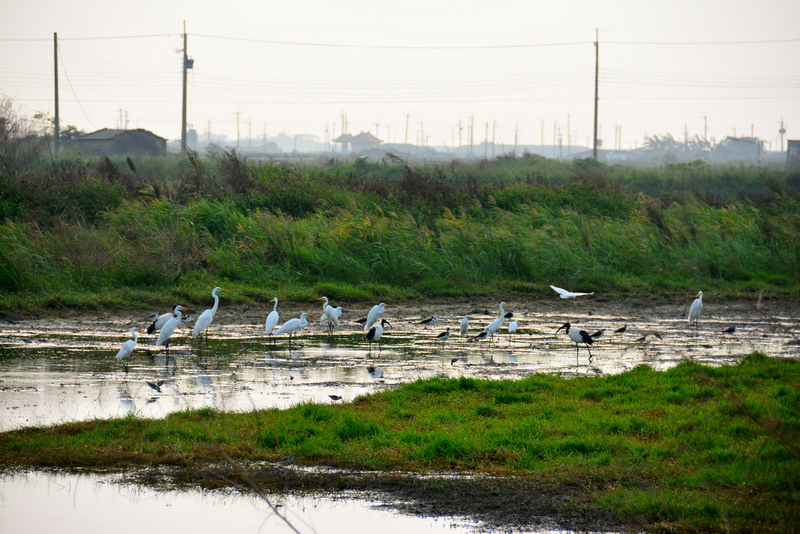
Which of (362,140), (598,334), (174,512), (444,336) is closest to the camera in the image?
(174,512)

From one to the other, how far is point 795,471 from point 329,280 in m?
13.6

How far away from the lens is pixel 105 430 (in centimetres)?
736

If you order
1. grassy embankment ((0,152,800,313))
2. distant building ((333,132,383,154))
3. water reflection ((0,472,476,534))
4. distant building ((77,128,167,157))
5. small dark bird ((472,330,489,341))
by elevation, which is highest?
distant building ((333,132,383,154))

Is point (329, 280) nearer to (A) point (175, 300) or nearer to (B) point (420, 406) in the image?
(A) point (175, 300)

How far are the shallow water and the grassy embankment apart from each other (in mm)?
1788

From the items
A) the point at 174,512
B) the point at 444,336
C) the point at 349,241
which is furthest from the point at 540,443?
the point at 349,241

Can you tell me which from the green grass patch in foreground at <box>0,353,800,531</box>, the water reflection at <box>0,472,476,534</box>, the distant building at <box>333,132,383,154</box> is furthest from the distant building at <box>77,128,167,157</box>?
the distant building at <box>333,132,383,154</box>

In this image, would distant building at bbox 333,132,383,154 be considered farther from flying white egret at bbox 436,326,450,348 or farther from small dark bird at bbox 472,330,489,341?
flying white egret at bbox 436,326,450,348

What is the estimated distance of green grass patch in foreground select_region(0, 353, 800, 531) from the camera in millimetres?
6062

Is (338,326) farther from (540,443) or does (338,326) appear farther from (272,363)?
(540,443)

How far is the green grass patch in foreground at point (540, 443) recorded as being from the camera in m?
6.06

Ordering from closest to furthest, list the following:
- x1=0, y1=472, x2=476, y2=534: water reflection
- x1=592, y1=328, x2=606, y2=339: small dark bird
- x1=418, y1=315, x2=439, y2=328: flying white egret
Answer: x1=0, y1=472, x2=476, y2=534: water reflection
x1=592, y1=328, x2=606, y2=339: small dark bird
x1=418, y1=315, x2=439, y2=328: flying white egret

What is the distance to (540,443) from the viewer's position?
23.7 ft

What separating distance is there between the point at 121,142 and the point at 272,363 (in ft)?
166
